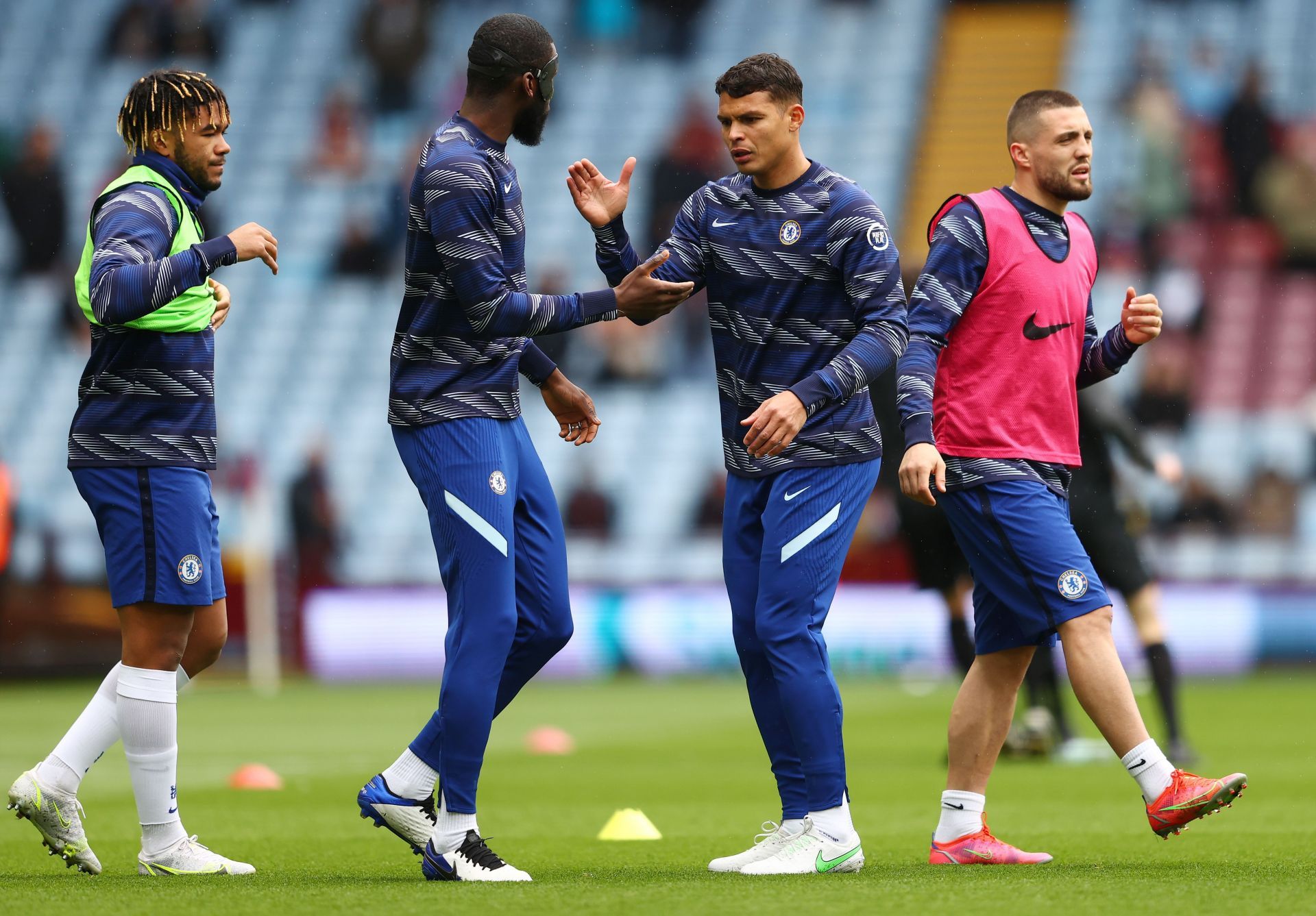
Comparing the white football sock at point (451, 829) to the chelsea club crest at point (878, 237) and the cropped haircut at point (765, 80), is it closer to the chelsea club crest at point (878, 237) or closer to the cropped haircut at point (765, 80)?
the chelsea club crest at point (878, 237)

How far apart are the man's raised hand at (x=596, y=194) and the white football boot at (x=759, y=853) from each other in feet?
5.78

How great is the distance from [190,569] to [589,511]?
13.5 meters

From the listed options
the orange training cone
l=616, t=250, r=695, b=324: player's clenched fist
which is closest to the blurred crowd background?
the orange training cone

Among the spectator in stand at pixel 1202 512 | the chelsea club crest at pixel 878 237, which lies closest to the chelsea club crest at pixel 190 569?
the chelsea club crest at pixel 878 237

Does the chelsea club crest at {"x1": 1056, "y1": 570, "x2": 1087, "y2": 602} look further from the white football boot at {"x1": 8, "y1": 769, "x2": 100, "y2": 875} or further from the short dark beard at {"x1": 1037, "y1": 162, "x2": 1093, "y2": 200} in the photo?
the white football boot at {"x1": 8, "y1": 769, "x2": 100, "y2": 875}

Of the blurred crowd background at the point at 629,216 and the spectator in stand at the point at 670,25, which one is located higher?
the spectator in stand at the point at 670,25

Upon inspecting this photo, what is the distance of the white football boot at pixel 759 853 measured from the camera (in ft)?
17.1

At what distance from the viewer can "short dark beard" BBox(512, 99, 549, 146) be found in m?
5.25

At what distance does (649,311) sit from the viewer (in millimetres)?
5105

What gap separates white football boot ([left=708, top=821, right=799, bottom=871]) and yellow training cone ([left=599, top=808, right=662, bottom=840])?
3.51ft

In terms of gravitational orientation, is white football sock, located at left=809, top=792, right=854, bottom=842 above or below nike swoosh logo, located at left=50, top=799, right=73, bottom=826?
above

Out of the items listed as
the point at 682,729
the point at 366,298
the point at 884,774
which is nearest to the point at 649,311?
the point at 884,774

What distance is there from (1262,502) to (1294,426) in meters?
1.53

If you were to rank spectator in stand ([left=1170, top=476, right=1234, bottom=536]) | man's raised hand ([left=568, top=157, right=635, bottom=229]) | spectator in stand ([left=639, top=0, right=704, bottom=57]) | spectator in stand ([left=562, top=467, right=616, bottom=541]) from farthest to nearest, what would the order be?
spectator in stand ([left=639, top=0, right=704, bottom=57]) → spectator in stand ([left=562, top=467, right=616, bottom=541]) → spectator in stand ([left=1170, top=476, right=1234, bottom=536]) → man's raised hand ([left=568, top=157, right=635, bottom=229])
